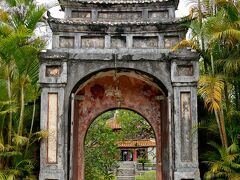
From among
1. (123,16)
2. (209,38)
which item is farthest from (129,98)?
(209,38)

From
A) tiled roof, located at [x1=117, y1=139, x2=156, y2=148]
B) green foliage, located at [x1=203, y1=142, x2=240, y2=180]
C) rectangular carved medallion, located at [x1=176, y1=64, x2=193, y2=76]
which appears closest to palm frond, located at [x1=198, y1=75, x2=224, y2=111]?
green foliage, located at [x1=203, y1=142, x2=240, y2=180]

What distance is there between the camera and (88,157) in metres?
15.0

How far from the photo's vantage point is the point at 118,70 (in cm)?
985

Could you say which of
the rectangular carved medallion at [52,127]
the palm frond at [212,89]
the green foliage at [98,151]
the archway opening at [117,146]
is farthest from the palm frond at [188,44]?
the green foliage at [98,151]

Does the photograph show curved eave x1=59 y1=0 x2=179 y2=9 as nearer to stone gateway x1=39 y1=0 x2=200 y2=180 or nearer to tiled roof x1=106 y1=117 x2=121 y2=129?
stone gateway x1=39 y1=0 x2=200 y2=180

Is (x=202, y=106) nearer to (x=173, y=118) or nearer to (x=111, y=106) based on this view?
(x=173, y=118)

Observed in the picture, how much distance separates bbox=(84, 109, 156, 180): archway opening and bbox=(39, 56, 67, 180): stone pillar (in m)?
4.01

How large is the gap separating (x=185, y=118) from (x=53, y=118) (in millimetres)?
2950

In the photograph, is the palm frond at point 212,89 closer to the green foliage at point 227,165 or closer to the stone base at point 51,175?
the green foliage at point 227,165

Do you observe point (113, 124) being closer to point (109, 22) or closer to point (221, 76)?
point (109, 22)

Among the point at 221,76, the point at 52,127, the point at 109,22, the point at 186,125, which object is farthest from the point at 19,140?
the point at 221,76

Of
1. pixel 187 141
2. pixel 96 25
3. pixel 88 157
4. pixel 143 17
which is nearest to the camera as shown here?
pixel 187 141

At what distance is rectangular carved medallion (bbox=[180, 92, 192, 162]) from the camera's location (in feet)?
29.9

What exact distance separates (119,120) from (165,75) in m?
13.3
